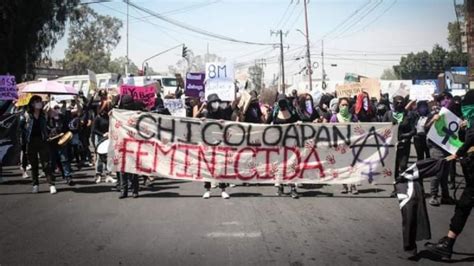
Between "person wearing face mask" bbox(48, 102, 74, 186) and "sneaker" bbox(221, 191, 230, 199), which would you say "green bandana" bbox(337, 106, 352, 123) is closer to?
"sneaker" bbox(221, 191, 230, 199)

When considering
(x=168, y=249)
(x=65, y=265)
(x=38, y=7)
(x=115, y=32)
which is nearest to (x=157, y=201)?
(x=168, y=249)

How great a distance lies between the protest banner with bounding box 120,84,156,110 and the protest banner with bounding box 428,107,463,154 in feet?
23.7

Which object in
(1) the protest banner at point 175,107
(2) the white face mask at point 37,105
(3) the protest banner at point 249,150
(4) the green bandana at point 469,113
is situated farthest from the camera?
(1) the protest banner at point 175,107

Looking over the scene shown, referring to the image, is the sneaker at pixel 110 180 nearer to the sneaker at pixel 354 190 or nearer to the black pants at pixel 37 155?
the black pants at pixel 37 155

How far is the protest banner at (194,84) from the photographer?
17766 mm

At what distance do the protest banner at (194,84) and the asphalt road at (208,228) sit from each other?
7.49 m

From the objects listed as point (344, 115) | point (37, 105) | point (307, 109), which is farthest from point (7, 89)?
point (344, 115)

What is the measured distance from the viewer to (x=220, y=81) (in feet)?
41.5

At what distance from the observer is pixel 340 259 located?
5.87 m

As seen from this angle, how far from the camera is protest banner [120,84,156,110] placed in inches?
536

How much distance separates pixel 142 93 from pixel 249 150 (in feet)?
16.3

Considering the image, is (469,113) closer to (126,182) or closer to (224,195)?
(224,195)

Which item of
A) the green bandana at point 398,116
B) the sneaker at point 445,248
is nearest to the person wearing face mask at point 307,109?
the green bandana at point 398,116

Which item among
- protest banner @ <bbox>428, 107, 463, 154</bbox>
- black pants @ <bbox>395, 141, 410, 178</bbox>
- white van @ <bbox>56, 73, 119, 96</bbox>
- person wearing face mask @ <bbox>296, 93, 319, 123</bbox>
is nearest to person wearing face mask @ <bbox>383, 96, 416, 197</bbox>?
black pants @ <bbox>395, 141, 410, 178</bbox>
